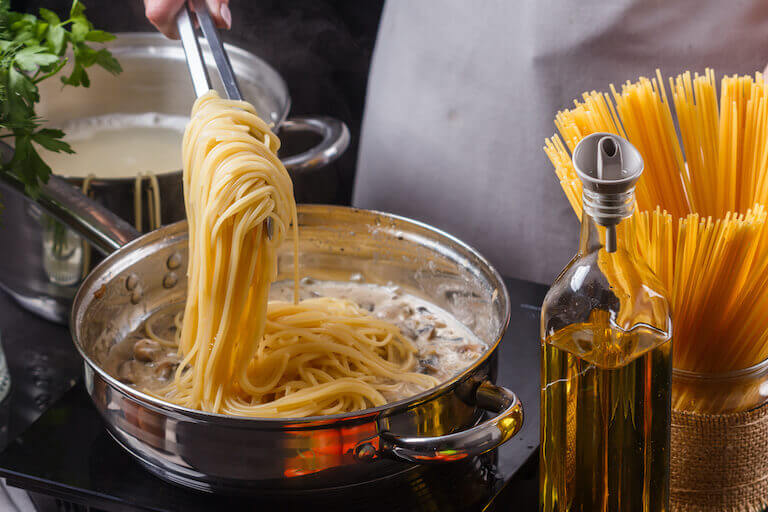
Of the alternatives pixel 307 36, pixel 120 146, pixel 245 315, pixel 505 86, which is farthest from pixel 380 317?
pixel 307 36

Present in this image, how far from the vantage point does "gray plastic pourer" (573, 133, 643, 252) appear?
2.12 feet

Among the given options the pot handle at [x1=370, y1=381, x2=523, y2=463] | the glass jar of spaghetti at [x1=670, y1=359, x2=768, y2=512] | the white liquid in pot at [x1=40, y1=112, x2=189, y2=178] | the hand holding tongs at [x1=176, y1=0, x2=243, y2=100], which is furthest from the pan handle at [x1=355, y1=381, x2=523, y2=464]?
the white liquid in pot at [x1=40, y1=112, x2=189, y2=178]

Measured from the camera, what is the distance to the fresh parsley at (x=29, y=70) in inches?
42.3

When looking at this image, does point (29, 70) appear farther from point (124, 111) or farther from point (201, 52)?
point (124, 111)

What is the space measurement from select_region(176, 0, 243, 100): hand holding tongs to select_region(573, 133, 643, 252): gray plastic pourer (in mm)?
577

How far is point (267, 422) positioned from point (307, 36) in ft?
5.72

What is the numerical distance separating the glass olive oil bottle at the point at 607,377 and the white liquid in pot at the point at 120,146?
91 cm

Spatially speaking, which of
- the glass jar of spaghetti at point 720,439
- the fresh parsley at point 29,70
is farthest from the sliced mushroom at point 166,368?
the glass jar of spaghetti at point 720,439

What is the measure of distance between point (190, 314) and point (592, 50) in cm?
88

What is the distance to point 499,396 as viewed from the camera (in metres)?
0.85

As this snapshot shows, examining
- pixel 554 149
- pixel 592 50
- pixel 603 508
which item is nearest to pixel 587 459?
pixel 603 508

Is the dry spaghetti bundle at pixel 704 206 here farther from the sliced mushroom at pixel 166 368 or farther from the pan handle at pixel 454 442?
the sliced mushroom at pixel 166 368

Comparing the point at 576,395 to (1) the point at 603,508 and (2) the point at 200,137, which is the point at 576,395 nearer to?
(1) the point at 603,508

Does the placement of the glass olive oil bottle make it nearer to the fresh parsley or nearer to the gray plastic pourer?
the gray plastic pourer
